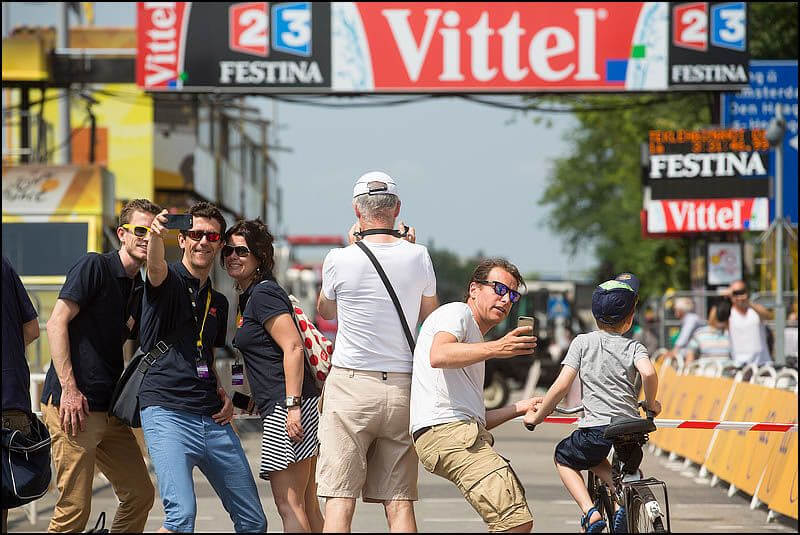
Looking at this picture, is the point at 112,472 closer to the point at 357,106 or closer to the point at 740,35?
the point at 357,106

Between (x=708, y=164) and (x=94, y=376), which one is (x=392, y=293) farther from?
(x=708, y=164)

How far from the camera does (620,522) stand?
664cm

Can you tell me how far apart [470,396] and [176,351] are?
138cm

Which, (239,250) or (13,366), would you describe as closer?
(13,366)

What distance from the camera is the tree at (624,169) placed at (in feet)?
107

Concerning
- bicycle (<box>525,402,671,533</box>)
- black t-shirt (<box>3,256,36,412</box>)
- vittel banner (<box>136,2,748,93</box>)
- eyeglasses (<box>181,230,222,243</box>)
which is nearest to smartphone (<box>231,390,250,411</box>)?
eyeglasses (<box>181,230,222,243</box>)

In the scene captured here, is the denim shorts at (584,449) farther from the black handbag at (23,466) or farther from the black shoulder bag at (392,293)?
the black handbag at (23,466)

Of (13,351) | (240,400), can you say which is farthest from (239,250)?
(13,351)

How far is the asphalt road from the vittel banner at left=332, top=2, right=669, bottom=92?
6.67 metres

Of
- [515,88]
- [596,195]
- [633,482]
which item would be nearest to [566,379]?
[633,482]

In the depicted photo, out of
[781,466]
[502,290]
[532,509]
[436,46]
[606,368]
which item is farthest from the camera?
[436,46]

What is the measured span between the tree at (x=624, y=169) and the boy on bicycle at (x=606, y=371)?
9112 millimetres

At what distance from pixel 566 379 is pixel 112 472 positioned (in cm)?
229

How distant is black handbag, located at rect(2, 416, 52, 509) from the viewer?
18.9 feet
